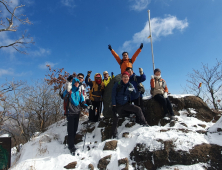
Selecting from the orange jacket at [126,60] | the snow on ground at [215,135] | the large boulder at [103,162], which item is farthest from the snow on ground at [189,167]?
the orange jacket at [126,60]

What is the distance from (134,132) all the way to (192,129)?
1.86 meters

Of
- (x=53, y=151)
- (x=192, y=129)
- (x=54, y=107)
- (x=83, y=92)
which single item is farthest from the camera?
(x=54, y=107)

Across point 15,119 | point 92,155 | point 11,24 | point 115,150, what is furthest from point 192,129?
point 11,24

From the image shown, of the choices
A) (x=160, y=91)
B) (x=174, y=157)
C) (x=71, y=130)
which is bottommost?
(x=174, y=157)

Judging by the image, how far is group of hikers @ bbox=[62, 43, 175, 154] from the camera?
14.4 feet

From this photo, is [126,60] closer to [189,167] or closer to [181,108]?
[181,108]

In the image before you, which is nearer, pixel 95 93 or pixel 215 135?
pixel 215 135

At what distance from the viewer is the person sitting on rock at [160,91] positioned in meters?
5.04

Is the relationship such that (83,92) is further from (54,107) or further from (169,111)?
(54,107)

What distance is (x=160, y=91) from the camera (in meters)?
5.25

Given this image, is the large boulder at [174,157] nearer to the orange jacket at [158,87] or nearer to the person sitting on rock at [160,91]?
the person sitting on rock at [160,91]

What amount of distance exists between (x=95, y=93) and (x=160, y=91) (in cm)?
276

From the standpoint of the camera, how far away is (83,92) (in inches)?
199

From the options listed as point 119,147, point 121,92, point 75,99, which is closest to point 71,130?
point 75,99
